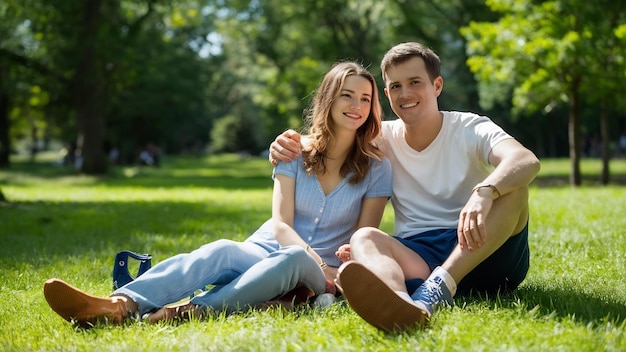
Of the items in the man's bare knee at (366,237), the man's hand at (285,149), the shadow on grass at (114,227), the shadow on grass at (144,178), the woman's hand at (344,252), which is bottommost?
the shadow on grass at (144,178)

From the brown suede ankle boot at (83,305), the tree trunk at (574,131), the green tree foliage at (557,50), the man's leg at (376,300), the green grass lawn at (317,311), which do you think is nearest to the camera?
the green grass lawn at (317,311)

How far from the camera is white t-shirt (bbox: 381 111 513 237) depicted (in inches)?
173

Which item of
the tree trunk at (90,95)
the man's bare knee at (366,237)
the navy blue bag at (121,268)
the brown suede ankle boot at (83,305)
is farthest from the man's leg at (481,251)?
the tree trunk at (90,95)

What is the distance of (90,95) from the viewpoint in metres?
25.1

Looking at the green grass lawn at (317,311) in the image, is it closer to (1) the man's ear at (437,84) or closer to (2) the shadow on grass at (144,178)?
(1) the man's ear at (437,84)

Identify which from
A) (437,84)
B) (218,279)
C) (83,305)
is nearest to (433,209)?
(437,84)

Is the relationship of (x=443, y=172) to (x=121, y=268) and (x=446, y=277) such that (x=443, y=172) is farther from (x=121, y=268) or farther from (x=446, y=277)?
(x=121, y=268)

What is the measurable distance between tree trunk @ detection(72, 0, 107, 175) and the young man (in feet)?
68.3

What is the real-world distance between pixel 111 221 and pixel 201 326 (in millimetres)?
6804

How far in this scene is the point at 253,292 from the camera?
3.95 metres

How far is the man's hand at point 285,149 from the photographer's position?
470cm

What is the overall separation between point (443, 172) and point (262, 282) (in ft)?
4.32

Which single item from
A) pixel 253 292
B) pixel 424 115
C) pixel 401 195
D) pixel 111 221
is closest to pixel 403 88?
pixel 424 115

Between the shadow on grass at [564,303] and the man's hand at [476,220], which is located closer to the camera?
the shadow on grass at [564,303]
